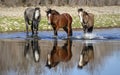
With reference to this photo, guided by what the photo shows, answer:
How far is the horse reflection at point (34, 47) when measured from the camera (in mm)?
17906

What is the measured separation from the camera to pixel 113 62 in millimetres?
15867

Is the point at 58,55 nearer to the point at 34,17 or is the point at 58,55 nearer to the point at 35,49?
the point at 35,49

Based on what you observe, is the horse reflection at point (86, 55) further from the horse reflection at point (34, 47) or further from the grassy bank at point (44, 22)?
the grassy bank at point (44, 22)

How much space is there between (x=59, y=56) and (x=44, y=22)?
16.5m

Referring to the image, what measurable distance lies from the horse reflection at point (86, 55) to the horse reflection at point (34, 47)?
1.72 m

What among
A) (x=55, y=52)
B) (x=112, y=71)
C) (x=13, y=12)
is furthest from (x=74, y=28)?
(x=112, y=71)

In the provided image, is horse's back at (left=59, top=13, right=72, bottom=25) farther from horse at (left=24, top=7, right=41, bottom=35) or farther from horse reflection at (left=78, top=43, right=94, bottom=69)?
horse reflection at (left=78, top=43, right=94, bottom=69)

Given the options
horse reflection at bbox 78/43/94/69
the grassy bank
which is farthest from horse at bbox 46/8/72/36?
the grassy bank

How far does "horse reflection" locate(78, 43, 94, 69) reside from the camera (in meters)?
15.8

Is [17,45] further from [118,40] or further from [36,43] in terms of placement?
[118,40]

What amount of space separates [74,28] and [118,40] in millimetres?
9684

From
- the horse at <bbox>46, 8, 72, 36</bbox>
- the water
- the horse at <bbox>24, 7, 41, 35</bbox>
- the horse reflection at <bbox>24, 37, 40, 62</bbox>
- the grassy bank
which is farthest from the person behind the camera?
the grassy bank

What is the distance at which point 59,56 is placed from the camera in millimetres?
17484

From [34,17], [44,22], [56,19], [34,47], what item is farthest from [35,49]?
[44,22]
